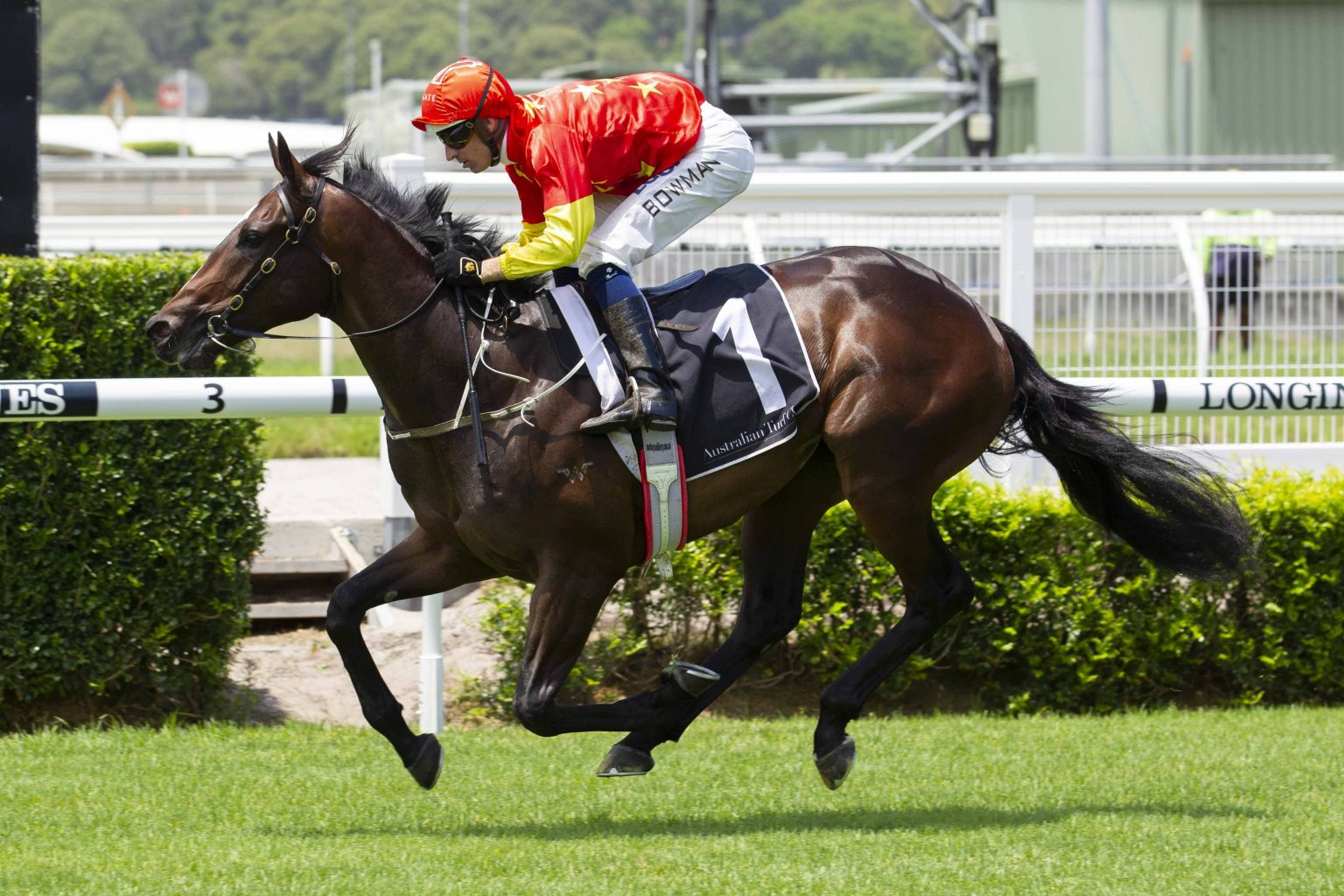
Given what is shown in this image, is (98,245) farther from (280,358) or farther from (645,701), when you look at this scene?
(645,701)

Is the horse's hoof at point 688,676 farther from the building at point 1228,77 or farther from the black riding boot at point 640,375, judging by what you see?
the building at point 1228,77

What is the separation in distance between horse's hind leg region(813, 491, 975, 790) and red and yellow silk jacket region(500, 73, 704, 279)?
111 cm

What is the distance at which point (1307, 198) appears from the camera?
696 cm

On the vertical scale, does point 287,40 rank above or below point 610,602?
above

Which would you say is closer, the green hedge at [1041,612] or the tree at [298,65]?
the green hedge at [1041,612]

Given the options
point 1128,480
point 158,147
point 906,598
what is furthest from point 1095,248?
point 158,147

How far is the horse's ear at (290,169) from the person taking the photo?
4.35 meters

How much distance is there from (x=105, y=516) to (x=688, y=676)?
7.50 feet

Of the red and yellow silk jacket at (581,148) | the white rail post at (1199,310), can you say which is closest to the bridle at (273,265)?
the red and yellow silk jacket at (581,148)

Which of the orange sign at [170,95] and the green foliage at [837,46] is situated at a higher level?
the green foliage at [837,46]

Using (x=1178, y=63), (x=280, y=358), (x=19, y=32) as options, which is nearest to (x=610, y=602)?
(x=19, y=32)

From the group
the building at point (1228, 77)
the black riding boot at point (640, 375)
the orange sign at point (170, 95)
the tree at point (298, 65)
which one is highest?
the tree at point (298, 65)

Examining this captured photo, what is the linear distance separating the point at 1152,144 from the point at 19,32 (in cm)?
2447

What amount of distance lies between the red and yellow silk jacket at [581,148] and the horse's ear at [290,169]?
0.54 meters
